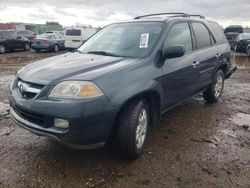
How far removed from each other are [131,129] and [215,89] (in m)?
3.37

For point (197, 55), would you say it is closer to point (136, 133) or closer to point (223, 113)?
point (223, 113)

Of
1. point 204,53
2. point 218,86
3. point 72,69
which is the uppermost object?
point 204,53

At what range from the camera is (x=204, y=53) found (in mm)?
5262

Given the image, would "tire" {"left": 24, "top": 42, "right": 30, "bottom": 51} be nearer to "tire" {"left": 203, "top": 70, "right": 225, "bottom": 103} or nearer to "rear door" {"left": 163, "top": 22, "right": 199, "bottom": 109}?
"tire" {"left": 203, "top": 70, "right": 225, "bottom": 103}

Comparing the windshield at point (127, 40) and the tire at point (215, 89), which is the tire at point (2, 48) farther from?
the tire at point (215, 89)

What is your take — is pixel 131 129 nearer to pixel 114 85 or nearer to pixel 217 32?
pixel 114 85

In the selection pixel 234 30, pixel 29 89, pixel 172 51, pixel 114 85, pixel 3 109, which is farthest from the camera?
pixel 234 30

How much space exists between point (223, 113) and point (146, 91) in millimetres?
2690

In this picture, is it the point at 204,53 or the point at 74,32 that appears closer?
the point at 204,53

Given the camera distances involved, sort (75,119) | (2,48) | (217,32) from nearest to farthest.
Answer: (75,119) → (217,32) → (2,48)

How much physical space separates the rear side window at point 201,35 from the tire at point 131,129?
6.88 ft

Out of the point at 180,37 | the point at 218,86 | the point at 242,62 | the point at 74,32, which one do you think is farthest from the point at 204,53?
the point at 74,32

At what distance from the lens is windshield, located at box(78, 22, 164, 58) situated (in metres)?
4.05

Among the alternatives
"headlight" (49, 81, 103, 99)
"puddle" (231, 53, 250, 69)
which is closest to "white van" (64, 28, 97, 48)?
"puddle" (231, 53, 250, 69)
